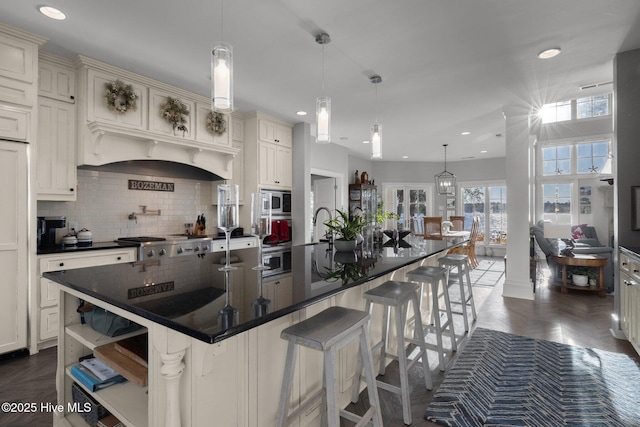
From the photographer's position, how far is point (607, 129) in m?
6.48

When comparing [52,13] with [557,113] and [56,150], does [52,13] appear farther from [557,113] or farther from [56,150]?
[557,113]

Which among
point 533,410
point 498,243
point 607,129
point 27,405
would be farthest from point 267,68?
point 498,243

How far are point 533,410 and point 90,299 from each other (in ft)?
8.23

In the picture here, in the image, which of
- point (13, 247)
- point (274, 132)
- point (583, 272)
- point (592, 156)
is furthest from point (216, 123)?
point (592, 156)

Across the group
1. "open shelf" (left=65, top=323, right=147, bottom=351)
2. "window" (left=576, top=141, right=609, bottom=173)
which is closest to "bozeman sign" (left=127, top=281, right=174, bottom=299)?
"open shelf" (left=65, top=323, right=147, bottom=351)

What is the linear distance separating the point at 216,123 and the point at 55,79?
1.66m

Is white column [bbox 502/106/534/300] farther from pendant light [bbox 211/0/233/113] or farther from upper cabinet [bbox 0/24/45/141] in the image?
upper cabinet [bbox 0/24/45/141]

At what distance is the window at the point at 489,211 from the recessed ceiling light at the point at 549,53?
21.5ft

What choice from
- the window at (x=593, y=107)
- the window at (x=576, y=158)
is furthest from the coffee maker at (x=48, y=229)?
the window at (x=593, y=107)

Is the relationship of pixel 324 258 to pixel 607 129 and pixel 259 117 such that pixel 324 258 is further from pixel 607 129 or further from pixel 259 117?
pixel 607 129

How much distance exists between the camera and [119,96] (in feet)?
10.9

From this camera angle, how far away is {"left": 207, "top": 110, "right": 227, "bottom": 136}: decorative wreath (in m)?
4.23

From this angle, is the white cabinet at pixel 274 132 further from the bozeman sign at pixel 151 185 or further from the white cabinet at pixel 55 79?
the white cabinet at pixel 55 79

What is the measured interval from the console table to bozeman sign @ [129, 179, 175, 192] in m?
5.63
